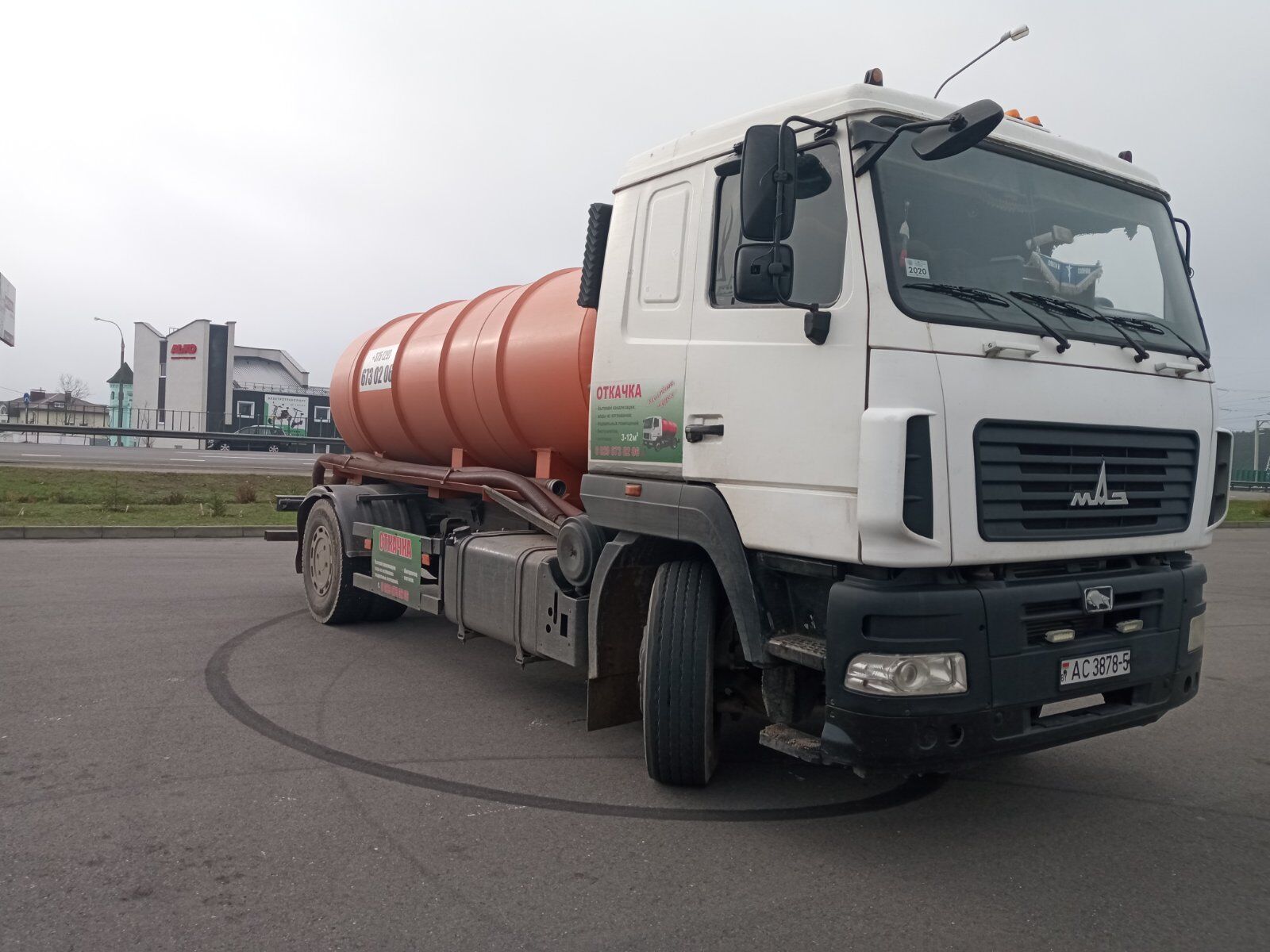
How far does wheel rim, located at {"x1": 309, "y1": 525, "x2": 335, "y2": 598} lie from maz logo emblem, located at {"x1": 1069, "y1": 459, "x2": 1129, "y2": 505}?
6278 mm

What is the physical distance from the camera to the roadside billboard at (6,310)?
51406 mm

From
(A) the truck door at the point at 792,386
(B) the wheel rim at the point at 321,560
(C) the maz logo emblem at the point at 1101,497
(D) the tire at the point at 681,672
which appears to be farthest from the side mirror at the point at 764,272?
(B) the wheel rim at the point at 321,560

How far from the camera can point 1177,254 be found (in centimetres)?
506

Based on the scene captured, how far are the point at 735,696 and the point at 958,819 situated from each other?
3.56 ft

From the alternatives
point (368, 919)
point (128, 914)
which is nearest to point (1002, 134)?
point (368, 919)

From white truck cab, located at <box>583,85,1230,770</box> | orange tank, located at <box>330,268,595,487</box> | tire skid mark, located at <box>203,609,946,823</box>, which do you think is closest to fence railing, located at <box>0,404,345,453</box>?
orange tank, located at <box>330,268,595,487</box>

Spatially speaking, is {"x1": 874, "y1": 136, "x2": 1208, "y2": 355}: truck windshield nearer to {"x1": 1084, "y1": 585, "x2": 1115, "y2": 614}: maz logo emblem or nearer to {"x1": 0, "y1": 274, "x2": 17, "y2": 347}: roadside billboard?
{"x1": 1084, "y1": 585, "x2": 1115, "y2": 614}: maz logo emblem

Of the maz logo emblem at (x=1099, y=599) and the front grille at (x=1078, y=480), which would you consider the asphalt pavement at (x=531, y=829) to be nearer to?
the maz logo emblem at (x=1099, y=599)

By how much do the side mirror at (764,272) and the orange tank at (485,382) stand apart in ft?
6.14

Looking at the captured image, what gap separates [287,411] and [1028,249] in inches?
2462

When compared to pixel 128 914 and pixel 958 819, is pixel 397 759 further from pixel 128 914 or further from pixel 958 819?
pixel 958 819

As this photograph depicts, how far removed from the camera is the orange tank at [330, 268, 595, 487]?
6250 mm

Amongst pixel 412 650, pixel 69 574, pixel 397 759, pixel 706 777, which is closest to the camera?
pixel 706 777

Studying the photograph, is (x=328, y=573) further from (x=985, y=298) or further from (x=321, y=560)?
(x=985, y=298)
